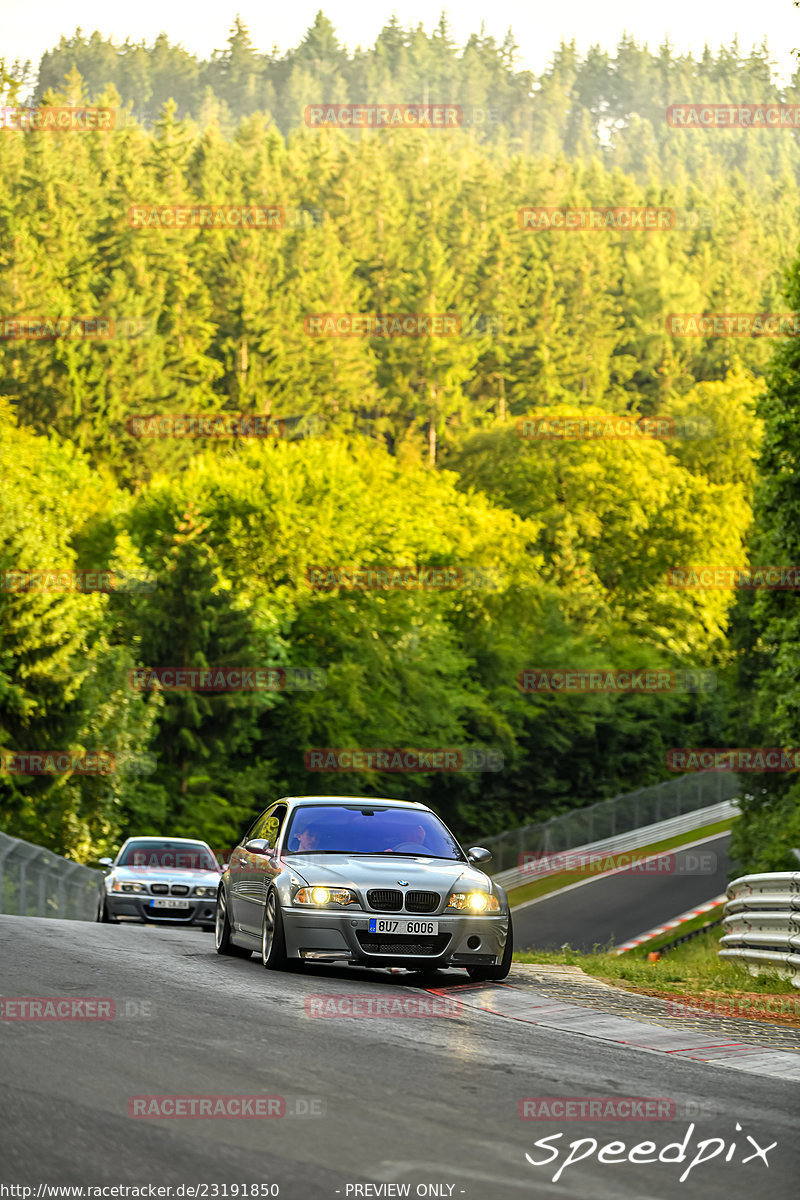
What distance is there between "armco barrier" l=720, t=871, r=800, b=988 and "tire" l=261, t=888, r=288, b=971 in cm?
446

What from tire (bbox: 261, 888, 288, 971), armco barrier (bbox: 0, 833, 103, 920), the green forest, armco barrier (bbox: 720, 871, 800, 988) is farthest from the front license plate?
the green forest

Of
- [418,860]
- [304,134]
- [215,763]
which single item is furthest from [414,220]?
[418,860]

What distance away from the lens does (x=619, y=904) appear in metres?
49.0

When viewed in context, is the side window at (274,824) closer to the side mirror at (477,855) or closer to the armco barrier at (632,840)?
the side mirror at (477,855)

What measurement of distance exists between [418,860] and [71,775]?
38532 mm

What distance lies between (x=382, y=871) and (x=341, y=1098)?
18.7ft

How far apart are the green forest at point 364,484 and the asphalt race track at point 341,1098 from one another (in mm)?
20562

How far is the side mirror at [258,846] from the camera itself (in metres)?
14.1

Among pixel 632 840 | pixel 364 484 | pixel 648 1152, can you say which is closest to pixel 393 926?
pixel 648 1152

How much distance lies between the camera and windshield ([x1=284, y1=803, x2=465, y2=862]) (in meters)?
14.0

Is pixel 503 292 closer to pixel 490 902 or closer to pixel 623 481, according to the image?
pixel 623 481

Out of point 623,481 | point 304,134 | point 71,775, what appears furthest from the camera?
point 304,134

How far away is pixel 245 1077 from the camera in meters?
7.90

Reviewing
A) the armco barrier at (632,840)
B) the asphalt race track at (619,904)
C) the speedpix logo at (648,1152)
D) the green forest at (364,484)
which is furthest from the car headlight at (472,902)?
the armco barrier at (632,840)
